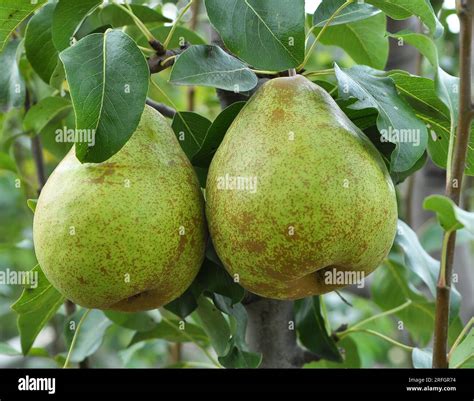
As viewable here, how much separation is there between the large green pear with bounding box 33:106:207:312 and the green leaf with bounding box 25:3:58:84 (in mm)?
311

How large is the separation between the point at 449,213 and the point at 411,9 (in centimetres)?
31

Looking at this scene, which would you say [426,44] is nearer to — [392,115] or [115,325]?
[392,115]

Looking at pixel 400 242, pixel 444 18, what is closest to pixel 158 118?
pixel 400 242

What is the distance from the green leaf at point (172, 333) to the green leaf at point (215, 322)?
252 mm

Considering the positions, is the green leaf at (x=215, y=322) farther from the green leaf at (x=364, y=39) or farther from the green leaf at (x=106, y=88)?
the green leaf at (x=364, y=39)

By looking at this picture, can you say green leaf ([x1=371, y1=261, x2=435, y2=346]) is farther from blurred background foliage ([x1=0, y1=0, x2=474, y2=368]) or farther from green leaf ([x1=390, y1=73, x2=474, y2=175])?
green leaf ([x1=390, y1=73, x2=474, y2=175])

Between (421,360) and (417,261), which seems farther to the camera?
(417,261)

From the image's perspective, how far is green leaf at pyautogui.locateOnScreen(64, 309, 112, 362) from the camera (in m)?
1.45

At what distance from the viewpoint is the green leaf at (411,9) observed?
100cm

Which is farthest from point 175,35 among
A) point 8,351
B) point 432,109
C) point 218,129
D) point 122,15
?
point 8,351

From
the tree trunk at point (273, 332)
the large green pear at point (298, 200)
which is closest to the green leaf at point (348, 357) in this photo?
the tree trunk at point (273, 332)

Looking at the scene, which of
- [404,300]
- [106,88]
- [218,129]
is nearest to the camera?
[106,88]

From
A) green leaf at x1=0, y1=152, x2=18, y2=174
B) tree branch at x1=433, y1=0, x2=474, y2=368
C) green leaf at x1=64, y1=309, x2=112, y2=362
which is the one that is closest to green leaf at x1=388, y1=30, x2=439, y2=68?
tree branch at x1=433, y1=0, x2=474, y2=368

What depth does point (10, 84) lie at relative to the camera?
1.37m
